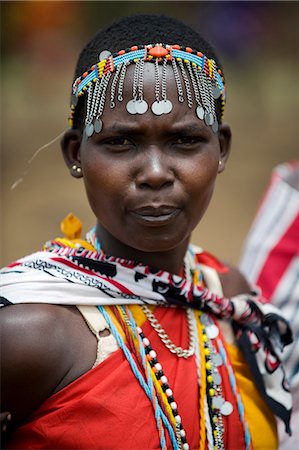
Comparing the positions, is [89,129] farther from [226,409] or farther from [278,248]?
[278,248]

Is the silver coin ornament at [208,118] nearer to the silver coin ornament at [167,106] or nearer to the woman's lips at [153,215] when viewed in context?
the silver coin ornament at [167,106]

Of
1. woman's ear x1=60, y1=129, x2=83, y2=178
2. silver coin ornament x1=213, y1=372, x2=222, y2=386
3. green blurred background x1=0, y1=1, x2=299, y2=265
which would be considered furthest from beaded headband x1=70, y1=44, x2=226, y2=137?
green blurred background x1=0, y1=1, x2=299, y2=265

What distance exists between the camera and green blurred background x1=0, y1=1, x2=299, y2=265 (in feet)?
22.1

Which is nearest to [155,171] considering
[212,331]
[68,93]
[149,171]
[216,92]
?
[149,171]

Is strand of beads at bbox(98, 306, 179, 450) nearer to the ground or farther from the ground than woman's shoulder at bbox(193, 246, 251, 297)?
nearer to the ground

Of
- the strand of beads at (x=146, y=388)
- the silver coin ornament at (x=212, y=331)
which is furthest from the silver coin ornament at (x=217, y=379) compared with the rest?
the strand of beads at (x=146, y=388)

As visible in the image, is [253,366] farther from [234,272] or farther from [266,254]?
[266,254]

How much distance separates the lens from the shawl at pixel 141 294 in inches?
69.2

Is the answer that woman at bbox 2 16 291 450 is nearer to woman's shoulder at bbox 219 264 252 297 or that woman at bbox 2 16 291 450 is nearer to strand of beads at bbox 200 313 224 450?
strand of beads at bbox 200 313 224 450

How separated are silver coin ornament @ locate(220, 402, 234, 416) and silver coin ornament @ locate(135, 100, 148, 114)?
883 millimetres

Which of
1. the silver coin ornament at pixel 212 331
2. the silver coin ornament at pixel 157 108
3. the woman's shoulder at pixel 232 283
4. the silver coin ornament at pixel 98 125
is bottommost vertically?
the silver coin ornament at pixel 212 331

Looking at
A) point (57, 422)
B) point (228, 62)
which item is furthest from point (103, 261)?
point (228, 62)

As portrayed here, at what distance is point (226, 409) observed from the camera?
1891 millimetres

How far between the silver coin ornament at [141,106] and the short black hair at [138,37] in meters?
0.19
